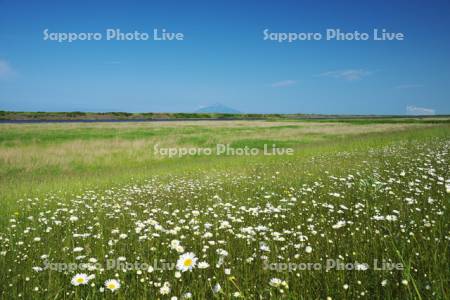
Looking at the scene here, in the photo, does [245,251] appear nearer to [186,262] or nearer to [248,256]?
[248,256]

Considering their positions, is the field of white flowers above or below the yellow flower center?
below

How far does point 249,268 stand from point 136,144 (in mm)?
26031

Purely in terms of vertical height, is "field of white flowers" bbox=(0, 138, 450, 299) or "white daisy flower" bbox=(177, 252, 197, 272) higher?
"white daisy flower" bbox=(177, 252, 197, 272)

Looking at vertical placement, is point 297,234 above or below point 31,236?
above

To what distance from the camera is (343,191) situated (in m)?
6.29

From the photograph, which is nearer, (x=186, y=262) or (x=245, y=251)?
(x=186, y=262)

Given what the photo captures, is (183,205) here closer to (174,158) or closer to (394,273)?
(394,273)

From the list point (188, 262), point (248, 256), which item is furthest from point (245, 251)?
point (188, 262)

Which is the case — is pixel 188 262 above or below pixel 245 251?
above

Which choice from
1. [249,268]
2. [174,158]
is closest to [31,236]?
[249,268]

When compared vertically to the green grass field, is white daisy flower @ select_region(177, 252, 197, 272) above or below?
above

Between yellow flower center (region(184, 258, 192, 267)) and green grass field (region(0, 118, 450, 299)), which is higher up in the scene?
yellow flower center (region(184, 258, 192, 267))

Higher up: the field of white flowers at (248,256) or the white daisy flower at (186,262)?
the white daisy flower at (186,262)

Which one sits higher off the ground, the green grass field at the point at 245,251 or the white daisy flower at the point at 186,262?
the white daisy flower at the point at 186,262
